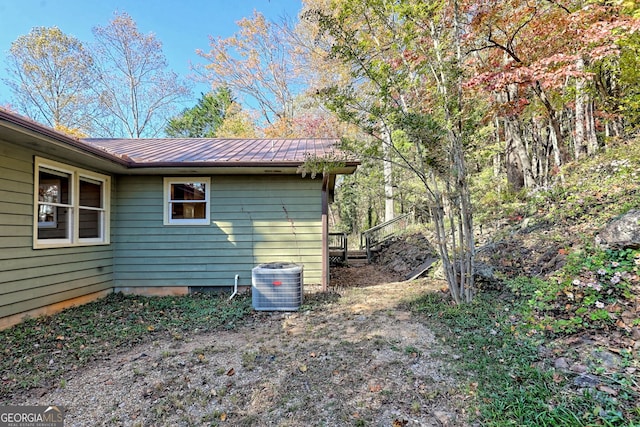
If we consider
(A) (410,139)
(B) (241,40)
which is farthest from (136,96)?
(A) (410,139)

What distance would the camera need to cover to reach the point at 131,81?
1562 centimetres

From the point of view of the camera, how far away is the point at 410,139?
13.2 ft

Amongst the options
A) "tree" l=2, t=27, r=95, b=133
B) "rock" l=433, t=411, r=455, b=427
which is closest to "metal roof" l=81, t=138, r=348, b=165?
"rock" l=433, t=411, r=455, b=427

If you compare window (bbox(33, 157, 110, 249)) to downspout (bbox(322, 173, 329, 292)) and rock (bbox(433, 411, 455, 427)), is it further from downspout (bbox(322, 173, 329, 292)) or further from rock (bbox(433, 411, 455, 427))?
rock (bbox(433, 411, 455, 427))

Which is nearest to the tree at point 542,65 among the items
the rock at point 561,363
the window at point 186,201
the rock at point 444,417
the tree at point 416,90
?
the tree at point 416,90

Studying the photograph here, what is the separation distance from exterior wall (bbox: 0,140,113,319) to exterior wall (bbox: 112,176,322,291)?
3.37ft

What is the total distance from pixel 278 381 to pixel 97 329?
9.44 feet

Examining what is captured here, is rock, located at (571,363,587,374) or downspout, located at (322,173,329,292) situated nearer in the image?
rock, located at (571,363,587,374)

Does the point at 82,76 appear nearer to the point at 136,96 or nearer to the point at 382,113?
the point at 136,96

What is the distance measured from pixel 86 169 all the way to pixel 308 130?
10019 mm

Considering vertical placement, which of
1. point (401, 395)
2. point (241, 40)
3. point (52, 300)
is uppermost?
point (241, 40)

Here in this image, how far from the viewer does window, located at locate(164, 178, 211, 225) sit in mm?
5750

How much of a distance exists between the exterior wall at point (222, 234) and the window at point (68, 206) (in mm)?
302

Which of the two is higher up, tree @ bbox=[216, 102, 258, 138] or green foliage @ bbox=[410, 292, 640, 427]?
tree @ bbox=[216, 102, 258, 138]
